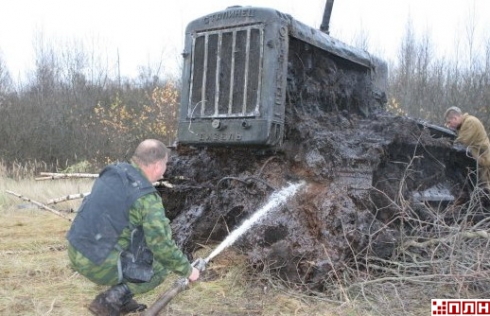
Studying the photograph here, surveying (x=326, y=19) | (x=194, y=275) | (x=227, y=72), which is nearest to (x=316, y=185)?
(x=227, y=72)

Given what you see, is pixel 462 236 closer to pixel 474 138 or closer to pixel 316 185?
pixel 316 185

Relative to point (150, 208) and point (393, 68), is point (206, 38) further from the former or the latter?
point (393, 68)

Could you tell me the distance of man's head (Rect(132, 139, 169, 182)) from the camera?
3939 millimetres

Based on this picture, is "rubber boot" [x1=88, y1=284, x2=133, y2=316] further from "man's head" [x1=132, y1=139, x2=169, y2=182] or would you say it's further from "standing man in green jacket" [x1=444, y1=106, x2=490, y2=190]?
"standing man in green jacket" [x1=444, y1=106, x2=490, y2=190]

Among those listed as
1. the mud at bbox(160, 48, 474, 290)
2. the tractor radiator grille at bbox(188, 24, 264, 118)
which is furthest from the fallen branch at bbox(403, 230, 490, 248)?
the tractor radiator grille at bbox(188, 24, 264, 118)

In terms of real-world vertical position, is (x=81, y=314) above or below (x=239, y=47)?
below

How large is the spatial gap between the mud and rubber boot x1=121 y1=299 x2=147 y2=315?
1.04 m

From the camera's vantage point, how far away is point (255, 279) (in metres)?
4.93

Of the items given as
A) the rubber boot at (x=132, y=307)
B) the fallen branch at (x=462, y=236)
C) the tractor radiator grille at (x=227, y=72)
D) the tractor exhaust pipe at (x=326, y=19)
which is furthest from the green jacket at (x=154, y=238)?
the tractor exhaust pipe at (x=326, y=19)

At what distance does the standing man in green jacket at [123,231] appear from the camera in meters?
3.81

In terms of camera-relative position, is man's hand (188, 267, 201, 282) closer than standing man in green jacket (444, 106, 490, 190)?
Yes

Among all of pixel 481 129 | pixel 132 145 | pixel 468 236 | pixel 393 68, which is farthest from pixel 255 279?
pixel 393 68

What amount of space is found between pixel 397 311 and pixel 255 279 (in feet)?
3.87

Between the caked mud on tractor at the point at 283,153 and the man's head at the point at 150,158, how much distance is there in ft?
4.65
